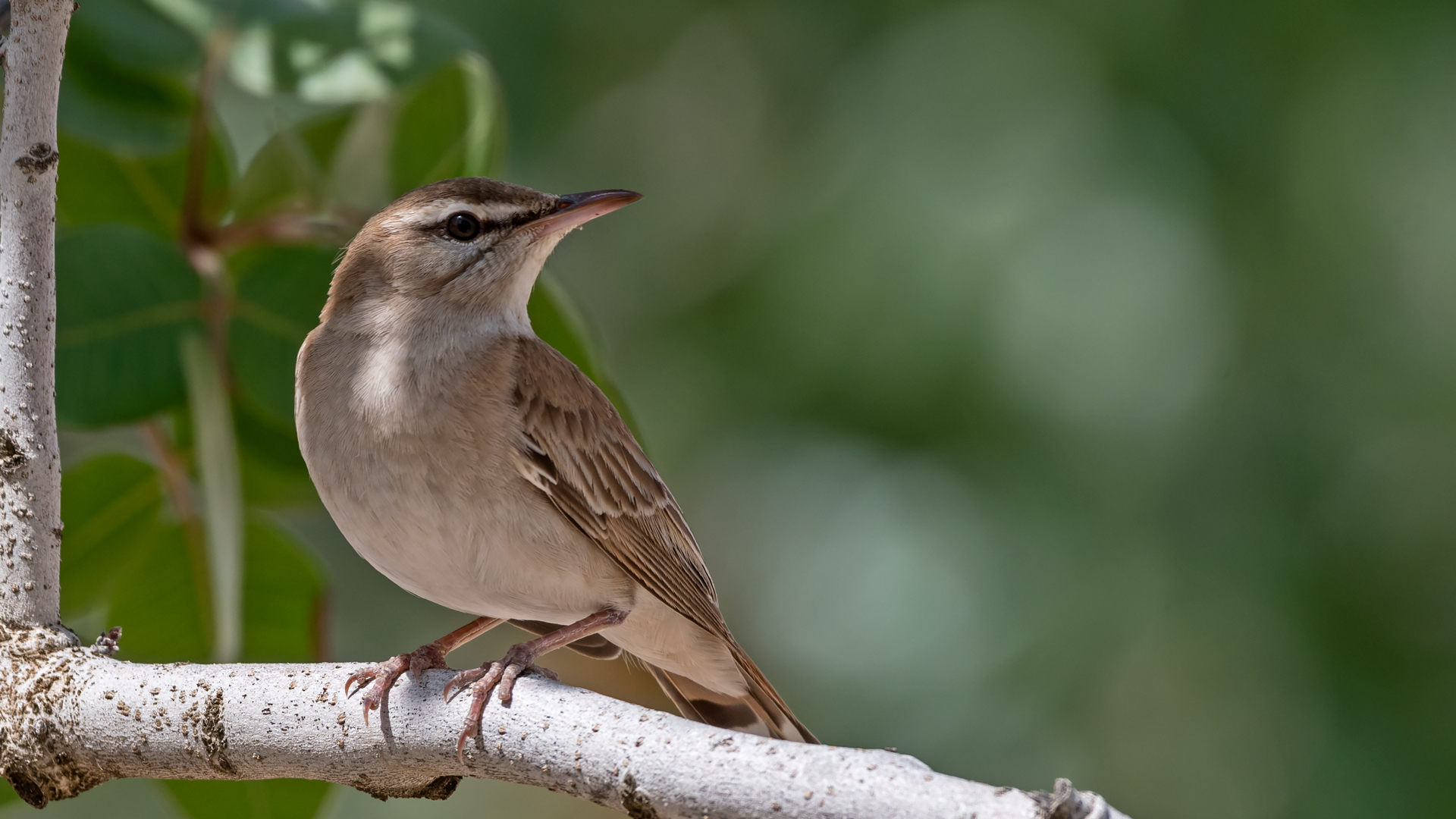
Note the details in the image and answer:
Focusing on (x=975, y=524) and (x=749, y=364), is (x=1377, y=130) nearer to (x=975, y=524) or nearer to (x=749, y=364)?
(x=975, y=524)

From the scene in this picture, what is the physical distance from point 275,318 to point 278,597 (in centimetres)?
88

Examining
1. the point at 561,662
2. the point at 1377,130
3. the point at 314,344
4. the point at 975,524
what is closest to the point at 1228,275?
the point at 1377,130

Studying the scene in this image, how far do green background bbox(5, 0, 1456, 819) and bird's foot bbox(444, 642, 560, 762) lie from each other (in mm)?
2607

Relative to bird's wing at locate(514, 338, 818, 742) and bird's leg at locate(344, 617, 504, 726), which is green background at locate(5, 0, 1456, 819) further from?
bird's leg at locate(344, 617, 504, 726)

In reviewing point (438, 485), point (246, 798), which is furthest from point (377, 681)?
point (246, 798)

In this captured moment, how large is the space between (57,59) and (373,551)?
1.33 m

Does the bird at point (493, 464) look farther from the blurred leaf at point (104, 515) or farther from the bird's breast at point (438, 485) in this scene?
the blurred leaf at point (104, 515)

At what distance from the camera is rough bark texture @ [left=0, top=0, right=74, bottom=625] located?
8.80 ft

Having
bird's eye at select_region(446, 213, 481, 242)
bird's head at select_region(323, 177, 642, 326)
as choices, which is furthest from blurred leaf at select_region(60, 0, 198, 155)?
bird's eye at select_region(446, 213, 481, 242)

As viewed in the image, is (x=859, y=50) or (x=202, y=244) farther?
(x=859, y=50)

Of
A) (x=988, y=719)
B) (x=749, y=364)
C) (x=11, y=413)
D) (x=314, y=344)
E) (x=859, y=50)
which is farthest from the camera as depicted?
(x=859, y=50)

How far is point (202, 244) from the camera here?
3.62 meters

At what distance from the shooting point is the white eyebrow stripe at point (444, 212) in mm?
3760

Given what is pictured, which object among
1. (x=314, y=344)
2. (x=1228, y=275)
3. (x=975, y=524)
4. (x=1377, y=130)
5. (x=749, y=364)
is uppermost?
(x=1377, y=130)
